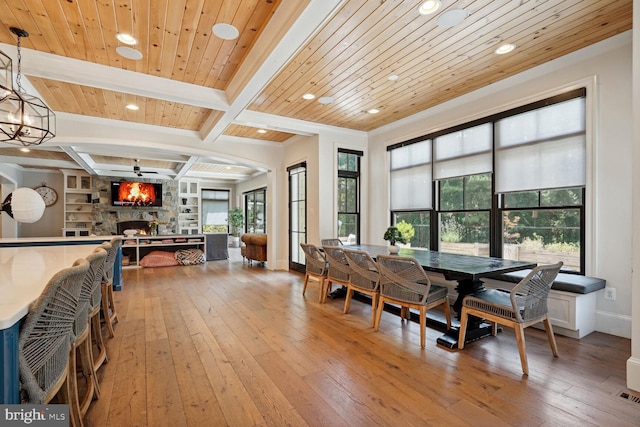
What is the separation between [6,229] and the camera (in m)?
8.19

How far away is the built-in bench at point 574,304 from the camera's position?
2.92 meters

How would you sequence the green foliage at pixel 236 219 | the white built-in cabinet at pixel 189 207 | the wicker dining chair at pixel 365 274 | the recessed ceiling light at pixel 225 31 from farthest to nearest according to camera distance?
1. the green foliage at pixel 236 219
2. the white built-in cabinet at pixel 189 207
3. the wicker dining chair at pixel 365 274
4. the recessed ceiling light at pixel 225 31

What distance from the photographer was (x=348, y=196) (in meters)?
6.04

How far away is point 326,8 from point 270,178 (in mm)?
5033


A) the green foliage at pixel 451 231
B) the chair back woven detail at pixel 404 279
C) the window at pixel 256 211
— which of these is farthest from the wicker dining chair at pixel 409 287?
the window at pixel 256 211

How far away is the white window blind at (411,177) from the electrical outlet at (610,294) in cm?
233

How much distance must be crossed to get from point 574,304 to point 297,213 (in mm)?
4789

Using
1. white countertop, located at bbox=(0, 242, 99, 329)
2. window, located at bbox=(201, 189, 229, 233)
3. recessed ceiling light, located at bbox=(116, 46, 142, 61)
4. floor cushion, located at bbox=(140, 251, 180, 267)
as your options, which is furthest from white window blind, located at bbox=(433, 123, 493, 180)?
window, located at bbox=(201, 189, 229, 233)

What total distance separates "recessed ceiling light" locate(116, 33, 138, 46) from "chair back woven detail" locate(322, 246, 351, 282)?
2.92 m

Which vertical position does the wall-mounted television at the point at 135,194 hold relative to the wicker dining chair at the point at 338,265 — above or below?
above

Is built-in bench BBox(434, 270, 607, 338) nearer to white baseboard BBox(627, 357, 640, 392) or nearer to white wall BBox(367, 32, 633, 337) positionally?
white wall BBox(367, 32, 633, 337)

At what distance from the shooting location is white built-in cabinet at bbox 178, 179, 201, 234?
11.4 metres

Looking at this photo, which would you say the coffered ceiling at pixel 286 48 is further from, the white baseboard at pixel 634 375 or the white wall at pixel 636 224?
the white baseboard at pixel 634 375

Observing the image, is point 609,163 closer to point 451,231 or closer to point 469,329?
point 451,231
